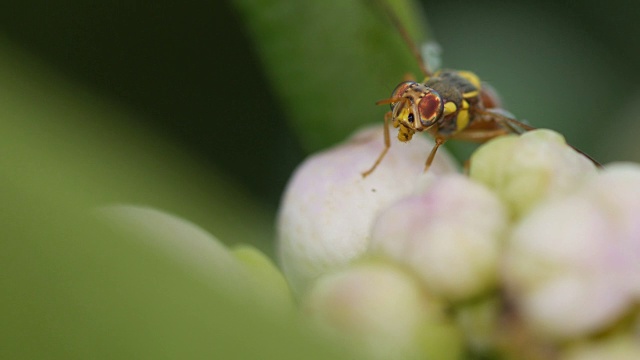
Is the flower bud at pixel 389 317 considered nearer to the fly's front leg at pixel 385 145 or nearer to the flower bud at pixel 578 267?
the flower bud at pixel 578 267

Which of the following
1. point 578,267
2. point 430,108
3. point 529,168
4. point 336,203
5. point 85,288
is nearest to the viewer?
point 85,288

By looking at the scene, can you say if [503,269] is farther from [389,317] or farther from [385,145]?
[385,145]

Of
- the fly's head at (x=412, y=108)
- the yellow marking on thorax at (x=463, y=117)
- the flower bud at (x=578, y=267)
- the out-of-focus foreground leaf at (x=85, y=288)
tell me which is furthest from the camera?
the yellow marking on thorax at (x=463, y=117)

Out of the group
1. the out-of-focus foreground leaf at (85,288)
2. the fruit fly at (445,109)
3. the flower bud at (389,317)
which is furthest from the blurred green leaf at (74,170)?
the fruit fly at (445,109)

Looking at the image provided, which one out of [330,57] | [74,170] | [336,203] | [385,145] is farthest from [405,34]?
[74,170]

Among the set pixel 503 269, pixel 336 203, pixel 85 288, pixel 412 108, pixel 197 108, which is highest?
pixel 197 108

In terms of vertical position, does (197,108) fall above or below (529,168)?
above

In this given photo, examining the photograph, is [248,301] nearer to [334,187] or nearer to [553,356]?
[553,356]
